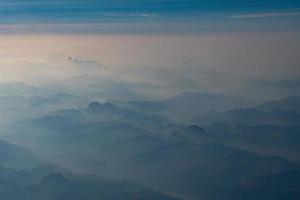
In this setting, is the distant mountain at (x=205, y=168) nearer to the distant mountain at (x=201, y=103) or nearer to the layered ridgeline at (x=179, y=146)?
the layered ridgeline at (x=179, y=146)

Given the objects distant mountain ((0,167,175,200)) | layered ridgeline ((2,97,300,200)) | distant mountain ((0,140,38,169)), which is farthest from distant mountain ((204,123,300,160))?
distant mountain ((0,140,38,169))

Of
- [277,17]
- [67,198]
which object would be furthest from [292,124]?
[67,198]

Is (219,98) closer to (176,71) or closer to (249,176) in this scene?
(176,71)

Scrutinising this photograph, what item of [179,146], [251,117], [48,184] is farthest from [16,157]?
[251,117]

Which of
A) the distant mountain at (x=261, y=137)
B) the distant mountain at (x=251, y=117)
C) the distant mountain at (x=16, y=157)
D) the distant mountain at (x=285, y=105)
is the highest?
the distant mountain at (x=285, y=105)

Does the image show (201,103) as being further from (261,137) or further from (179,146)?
(261,137)

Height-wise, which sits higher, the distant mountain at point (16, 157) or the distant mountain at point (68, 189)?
the distant mountain at point (16, 157)

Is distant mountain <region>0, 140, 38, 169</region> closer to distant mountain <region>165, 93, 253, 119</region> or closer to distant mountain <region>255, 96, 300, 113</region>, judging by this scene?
distant mountain <region>165, 93, 253, 119</region>

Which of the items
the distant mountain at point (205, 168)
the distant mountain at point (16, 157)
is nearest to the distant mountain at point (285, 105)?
the distant mountain at point (205, 168)

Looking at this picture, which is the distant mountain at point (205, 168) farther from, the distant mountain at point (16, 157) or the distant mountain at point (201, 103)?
the distant mountain at point (16, 157)

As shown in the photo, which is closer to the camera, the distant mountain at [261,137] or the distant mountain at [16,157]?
the distant mountain at [261,137]
